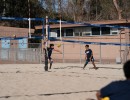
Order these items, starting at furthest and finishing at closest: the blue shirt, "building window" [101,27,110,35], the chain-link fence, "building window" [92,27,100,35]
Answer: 1. "building window" [92,27,100,35]
2. "building window" [101,27,110,35]
3. the chain-link fence
4. the blue shirt

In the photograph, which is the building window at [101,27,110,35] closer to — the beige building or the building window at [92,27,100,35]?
the beige building

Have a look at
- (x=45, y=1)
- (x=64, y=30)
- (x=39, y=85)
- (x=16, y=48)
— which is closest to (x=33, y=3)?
(x=45, y=1)

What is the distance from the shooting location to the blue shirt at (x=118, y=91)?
13.1 ft

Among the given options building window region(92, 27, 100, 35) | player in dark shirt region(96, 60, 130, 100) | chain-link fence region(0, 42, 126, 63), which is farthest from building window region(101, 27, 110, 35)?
player in dark shirt region(96, 60, 130, 100)

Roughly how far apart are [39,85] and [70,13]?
161 ft

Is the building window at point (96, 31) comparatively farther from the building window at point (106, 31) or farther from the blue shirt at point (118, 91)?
the blue shirt at point (118, 91)

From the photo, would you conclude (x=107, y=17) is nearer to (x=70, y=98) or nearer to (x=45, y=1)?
(x=45, y=1)

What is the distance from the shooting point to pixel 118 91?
3.99 meters

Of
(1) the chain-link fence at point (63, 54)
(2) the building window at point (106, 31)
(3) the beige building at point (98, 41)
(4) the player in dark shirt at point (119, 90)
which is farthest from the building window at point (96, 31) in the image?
(4) the player in dark shirt at point (119, 90)

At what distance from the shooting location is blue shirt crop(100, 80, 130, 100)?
398 cm

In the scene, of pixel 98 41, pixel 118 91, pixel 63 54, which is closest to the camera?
pixel 118 91

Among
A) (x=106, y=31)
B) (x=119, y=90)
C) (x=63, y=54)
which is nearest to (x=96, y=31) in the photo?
(x=106, y=31)

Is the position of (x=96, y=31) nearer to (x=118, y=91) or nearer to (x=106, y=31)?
(x=106, y=31)

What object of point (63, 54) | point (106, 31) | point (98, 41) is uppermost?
point (106, 31)
